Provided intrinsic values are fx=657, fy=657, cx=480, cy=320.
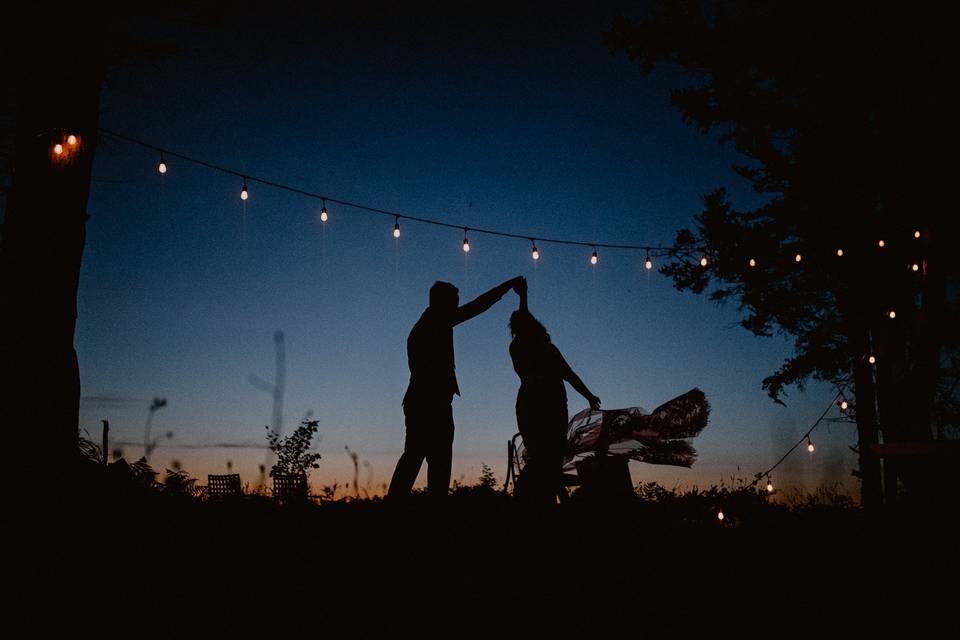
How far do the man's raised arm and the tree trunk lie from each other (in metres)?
2.87

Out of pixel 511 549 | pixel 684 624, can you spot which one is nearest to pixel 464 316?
pixel 511 549

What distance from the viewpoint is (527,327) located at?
6113 mm

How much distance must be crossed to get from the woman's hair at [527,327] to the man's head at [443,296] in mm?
1322

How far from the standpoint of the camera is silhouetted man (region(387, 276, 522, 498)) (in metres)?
4.61

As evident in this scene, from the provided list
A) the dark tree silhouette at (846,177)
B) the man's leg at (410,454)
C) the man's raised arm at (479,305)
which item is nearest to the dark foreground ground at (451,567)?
the man's leg at (410,454)

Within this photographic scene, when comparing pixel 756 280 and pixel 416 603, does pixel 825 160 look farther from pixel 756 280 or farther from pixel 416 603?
pixel 416 603

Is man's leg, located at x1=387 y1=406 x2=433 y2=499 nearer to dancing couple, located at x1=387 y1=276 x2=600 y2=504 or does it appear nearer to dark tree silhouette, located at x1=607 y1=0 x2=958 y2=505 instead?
dancing couple, located at x1=387 y1=276 x2=600 y2=504

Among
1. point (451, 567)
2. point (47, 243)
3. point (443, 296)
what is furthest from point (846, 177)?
point (47, 243)

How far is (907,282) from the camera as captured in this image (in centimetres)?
870

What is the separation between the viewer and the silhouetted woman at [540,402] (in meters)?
5.92

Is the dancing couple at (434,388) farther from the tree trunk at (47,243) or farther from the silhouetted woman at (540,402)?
the tree trunk at (47,243)

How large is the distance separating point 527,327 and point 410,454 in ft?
6.37

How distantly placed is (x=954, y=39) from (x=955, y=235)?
226cm

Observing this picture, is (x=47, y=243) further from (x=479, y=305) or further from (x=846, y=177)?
(x=846, y=177)
